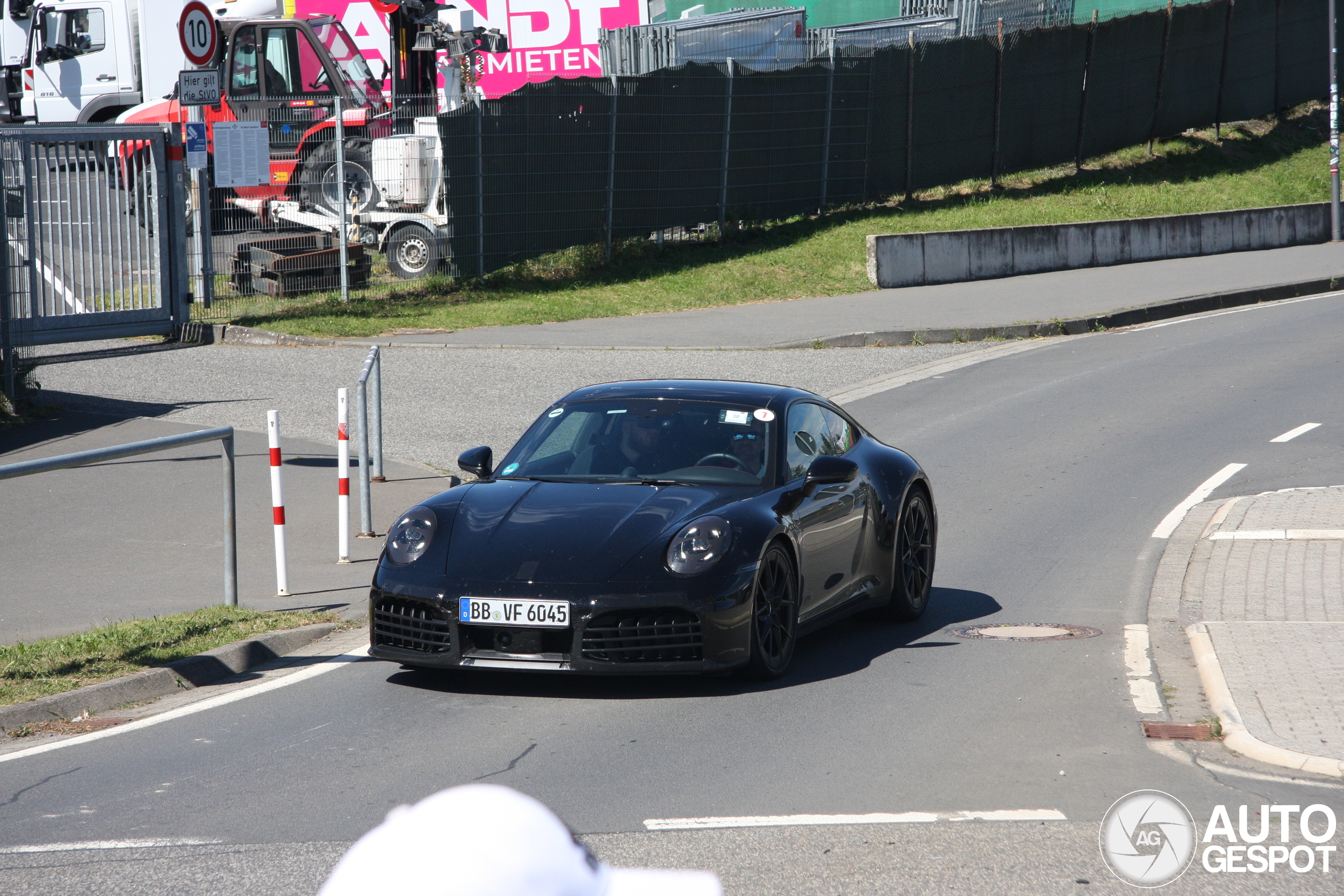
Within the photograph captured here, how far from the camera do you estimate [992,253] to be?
26375mm

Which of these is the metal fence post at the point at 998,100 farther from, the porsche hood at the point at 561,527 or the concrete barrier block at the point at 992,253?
the porsche hood at the point at 561,527

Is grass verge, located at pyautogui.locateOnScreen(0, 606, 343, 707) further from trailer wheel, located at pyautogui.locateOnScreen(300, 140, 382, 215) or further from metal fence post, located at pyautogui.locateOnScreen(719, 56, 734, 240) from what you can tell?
metal fence post, located at pyautogui.locateOnScreen(719, 56, 734, 240)

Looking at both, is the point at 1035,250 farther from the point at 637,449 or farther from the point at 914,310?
the point at 637,449

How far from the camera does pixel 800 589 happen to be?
737cm

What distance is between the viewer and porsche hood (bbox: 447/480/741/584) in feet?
22.0

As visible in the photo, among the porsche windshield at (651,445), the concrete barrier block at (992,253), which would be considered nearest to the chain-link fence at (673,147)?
the concrete barrier block at (992,253)

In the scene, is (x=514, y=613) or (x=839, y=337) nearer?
(x=514, y=613)

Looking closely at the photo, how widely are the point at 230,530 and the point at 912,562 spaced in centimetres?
385

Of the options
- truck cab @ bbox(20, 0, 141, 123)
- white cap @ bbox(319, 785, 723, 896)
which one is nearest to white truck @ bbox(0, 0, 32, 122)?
truck cab @ bbox(20, 0, 141, 123)

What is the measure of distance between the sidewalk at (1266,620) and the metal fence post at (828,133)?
61.6 ft

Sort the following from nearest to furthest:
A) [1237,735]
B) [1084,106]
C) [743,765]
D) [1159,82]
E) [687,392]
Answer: [743,765] → [1237,735] → [687,392] → [1084,106] → [1159,82]

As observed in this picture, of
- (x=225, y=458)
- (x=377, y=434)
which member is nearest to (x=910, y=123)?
(x=377, y=434)

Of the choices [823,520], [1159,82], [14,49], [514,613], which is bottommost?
[514,613]

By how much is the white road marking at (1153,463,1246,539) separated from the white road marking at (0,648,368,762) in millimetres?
5846
